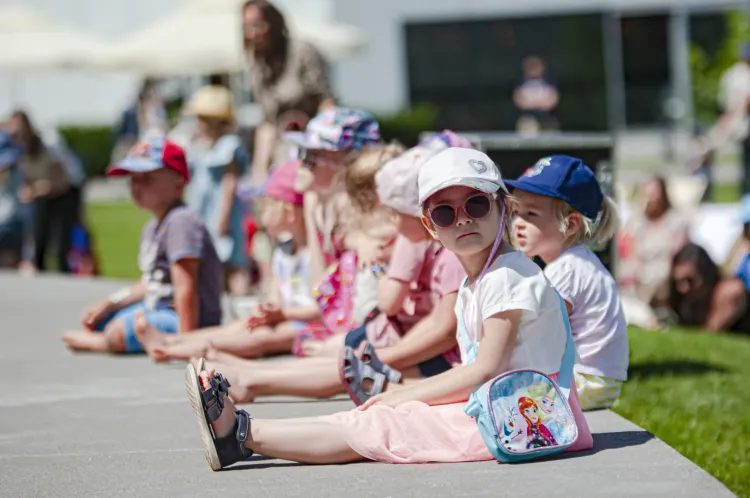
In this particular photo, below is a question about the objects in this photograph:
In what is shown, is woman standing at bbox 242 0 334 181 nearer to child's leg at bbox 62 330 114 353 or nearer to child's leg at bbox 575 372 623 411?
child's leg at bbox 62 330 114 353

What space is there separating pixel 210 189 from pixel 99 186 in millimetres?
19690

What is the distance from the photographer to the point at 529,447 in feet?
14.4

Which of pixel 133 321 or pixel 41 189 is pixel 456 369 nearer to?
pixel 133 321

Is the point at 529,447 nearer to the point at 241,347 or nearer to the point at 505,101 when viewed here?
the point at 241,347

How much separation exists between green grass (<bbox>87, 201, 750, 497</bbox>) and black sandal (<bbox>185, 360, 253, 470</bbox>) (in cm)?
188

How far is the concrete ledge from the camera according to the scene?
4160 mm

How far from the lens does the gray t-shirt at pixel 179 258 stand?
23.0ft

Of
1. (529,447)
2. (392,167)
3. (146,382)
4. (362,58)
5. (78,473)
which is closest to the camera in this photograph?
(529,447)

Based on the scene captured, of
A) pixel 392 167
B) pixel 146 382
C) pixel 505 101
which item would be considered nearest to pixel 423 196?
pixel 392 167

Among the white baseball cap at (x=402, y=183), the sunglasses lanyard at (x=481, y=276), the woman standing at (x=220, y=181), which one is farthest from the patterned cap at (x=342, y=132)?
the woman standing at (x=220, y=181)

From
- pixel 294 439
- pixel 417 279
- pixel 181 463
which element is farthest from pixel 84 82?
pixel 294 439

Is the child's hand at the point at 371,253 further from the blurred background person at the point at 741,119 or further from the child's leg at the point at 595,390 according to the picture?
the blurred background person at the point at 741,119

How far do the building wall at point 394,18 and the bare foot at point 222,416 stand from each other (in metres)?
24.7

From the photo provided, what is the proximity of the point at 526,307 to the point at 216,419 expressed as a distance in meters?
1.10
